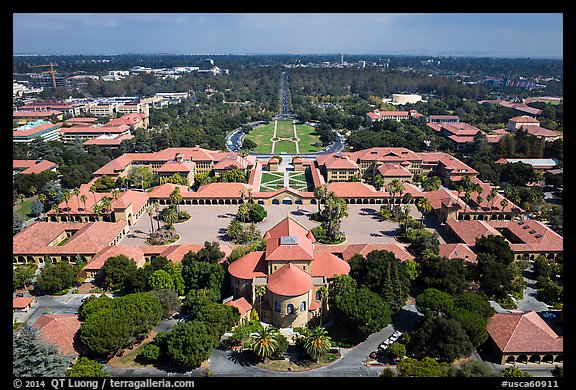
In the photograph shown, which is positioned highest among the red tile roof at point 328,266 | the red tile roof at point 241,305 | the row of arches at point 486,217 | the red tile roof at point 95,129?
the red tile roof at point 95,129

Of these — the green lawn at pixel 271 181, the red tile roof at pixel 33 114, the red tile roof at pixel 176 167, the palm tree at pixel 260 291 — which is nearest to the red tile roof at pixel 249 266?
the palm tree at pixel 260 291

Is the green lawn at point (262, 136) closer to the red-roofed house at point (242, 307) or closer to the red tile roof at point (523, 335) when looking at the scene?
the red-roofed house at point (242, 307)

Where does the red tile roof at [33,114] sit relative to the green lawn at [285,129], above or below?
above

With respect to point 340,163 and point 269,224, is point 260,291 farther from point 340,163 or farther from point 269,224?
point 340,163

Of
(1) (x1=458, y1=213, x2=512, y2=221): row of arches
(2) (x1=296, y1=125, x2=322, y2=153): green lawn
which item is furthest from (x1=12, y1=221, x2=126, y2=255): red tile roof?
(2) (x1=296, y1=125, x2=322, y2=153): green lawn

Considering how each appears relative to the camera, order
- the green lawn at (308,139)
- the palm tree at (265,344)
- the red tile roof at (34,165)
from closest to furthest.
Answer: the palm tree at (265,344)
the red tile roof at (34,165)
the green lawn at (308,139)

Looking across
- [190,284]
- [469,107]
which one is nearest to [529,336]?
[190,284]
